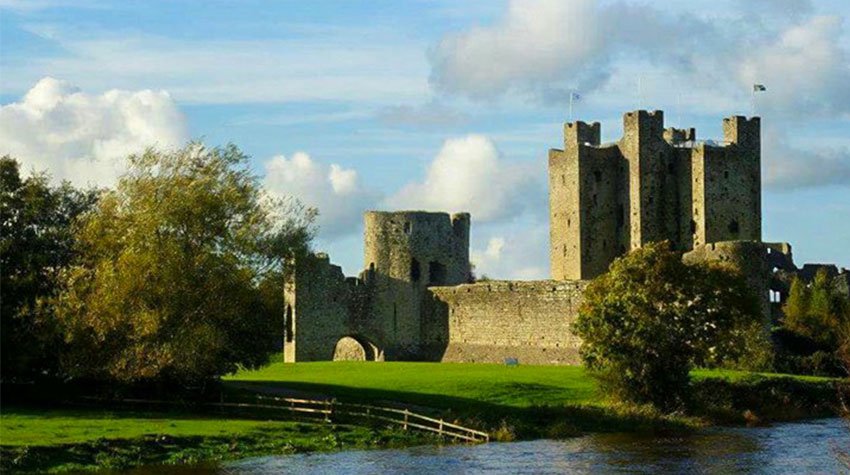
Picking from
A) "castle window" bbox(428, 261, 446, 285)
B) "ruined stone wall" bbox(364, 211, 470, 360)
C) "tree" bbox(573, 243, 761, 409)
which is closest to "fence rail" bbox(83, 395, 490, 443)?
"tree" bbox(573, 243, 761, 409)

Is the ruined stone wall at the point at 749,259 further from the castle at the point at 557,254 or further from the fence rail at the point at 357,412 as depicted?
the fence rail at the point at 357,412

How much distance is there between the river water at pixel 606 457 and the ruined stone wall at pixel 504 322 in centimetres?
2019

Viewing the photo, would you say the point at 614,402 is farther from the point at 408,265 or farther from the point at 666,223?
the point at 666,223

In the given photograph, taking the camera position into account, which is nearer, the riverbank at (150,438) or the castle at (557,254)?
the riverbank at (150,438)

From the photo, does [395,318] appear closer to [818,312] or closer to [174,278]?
[818,312]

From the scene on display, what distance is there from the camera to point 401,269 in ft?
249

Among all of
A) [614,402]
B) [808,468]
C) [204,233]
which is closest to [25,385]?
[204,233]

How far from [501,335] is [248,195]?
75.3ft

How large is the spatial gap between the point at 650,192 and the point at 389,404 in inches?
1311

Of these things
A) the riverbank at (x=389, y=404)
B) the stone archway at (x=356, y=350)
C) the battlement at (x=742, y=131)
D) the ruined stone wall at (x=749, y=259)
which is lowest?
the riverbank at (x=389, y=404)

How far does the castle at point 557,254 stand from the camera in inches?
2736

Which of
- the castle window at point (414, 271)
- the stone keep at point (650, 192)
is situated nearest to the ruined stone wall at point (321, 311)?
the castle window at point (414, 271)

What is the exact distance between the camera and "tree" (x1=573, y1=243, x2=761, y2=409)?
167 ft

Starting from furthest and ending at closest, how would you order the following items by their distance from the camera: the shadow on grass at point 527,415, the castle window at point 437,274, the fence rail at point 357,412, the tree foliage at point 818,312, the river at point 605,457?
1. the castle window at point 437,274
2. the tree foliage at point 818,312
3. the shadow on grass at point 527,415
4. the fence rail at point 357,412
5. the river at point 605,457
